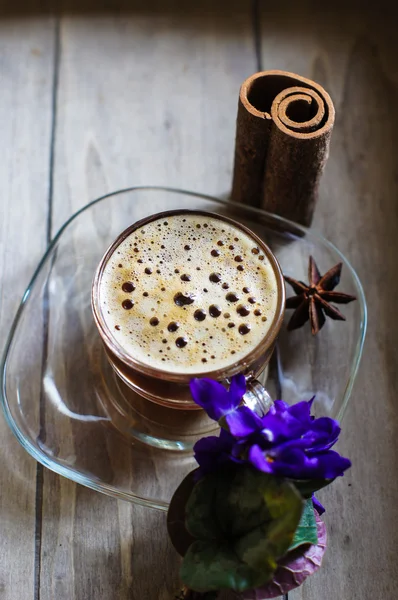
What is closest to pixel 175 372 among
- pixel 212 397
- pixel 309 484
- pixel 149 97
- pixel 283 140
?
pixel 212 397

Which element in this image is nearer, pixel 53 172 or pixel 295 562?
pixel 295 562

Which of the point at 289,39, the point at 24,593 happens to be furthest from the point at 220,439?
the point at 289,39

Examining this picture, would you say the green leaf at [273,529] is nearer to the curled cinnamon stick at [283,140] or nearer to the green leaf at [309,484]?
the green leaf at [309,484]

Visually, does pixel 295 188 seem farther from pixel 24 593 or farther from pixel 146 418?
pixel 24 593

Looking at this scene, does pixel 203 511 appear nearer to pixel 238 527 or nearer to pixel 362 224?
pixel 238 527

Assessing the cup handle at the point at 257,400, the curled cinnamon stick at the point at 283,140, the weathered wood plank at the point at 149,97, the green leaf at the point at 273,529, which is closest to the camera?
the green leaf at the point at 273,529

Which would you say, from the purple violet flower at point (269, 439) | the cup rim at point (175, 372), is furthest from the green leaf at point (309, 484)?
the cup rim at point (175, 372)

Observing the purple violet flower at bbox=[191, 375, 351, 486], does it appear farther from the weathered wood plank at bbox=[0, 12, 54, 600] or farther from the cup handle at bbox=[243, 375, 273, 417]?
the weathered wood plank at bbox=[0, 12, 54, 600]

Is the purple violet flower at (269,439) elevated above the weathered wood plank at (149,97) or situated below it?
below
